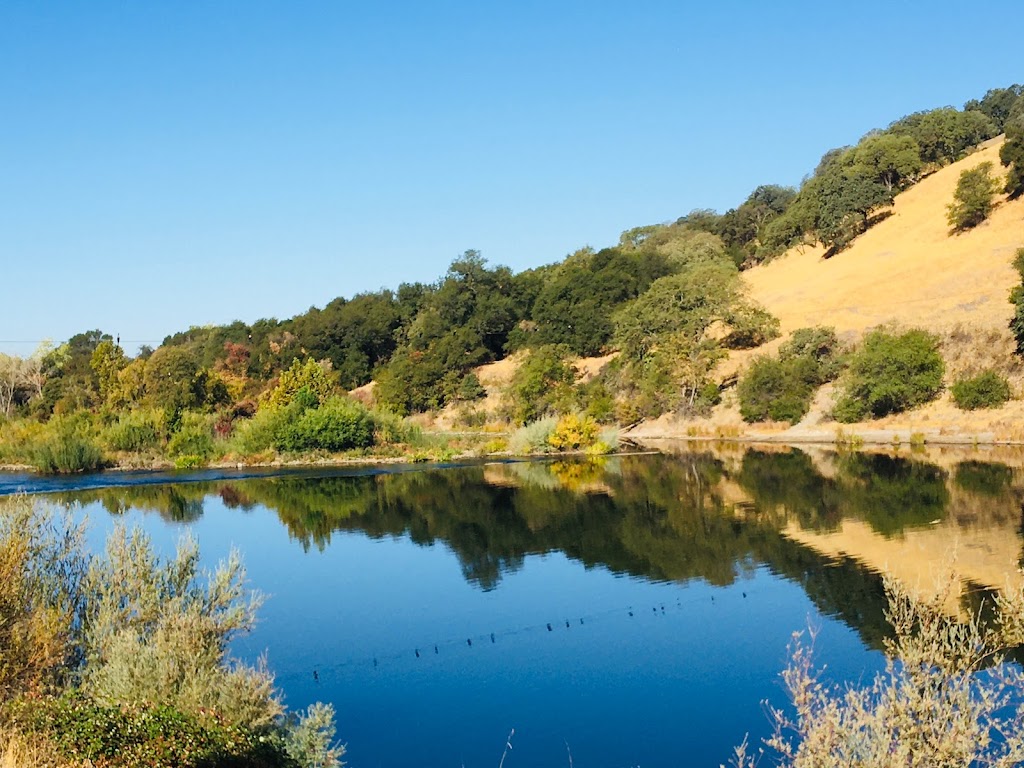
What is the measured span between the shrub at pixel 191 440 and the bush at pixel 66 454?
13.1ft

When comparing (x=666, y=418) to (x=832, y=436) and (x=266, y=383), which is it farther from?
(x=266, y=383)

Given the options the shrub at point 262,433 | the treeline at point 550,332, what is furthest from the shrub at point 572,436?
the shrub at point 262,433

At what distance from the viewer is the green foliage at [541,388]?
66375 mm

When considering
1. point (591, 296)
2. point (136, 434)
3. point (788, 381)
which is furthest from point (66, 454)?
point (591, 296)

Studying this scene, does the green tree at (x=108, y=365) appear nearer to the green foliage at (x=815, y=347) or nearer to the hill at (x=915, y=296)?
the hill at (x=915, y=296)

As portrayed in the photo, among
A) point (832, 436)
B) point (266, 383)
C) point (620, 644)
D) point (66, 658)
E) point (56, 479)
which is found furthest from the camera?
point (266, 383)

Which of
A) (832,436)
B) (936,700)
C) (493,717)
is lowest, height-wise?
(832,436)

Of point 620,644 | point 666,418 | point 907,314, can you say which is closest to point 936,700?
point 620,644

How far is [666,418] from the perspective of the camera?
65062 mm

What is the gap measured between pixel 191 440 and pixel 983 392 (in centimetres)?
4310

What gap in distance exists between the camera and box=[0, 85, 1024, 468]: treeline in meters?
67.2

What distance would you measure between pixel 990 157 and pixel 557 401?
51.4 meters

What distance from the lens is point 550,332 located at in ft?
271

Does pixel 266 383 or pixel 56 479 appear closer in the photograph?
pixel 56 479
